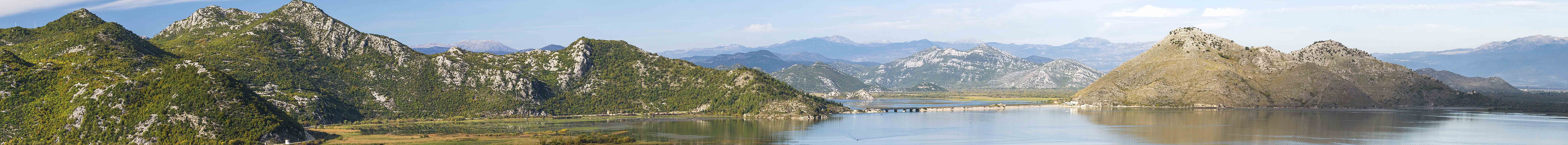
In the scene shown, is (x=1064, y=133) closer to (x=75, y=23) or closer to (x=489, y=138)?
(x=489, y=138)

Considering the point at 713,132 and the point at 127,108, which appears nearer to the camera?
the point at 127,108

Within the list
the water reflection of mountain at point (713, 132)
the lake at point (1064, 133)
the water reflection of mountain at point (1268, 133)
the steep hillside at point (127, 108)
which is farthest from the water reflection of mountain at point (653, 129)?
the water reflection of mountain at point (1268, 133)

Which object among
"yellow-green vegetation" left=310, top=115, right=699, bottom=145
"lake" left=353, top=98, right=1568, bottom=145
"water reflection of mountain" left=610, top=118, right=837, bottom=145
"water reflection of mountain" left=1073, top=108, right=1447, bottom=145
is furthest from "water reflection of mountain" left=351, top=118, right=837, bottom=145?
"water reflection of mountain" left=1073, top=108, right=1447, bottom=145

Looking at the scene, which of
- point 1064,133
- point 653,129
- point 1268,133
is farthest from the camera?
point 1064,133

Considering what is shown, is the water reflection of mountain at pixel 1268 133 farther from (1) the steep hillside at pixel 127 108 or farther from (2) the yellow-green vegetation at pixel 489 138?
(1) the steep hillside at pixel 127 108

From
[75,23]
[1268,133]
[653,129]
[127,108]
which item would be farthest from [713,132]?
[75,23]

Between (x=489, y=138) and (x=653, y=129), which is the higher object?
(x=653, y=129)

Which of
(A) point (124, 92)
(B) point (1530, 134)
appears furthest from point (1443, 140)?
(A) point (124, 92)

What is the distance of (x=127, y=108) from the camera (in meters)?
141

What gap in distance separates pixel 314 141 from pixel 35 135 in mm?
29603

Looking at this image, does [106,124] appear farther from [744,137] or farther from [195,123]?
[744,137]

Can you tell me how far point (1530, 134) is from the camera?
173250 millimetres

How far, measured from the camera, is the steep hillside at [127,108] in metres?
137

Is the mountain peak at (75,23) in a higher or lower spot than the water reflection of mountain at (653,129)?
higher
